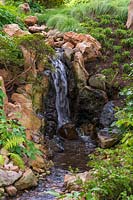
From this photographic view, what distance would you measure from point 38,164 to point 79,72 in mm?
3467

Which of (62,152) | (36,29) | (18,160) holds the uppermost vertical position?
(36,29)

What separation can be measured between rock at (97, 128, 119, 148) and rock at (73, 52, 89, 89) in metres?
1.60

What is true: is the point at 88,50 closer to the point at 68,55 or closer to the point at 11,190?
the point at 68,55

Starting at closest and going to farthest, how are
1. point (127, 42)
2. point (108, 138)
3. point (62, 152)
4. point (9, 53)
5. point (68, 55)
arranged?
1. point (9, 53)
2. point (62, 152)
3. point (108, 138)
4. point (68, 55)
5. point (127, 42)

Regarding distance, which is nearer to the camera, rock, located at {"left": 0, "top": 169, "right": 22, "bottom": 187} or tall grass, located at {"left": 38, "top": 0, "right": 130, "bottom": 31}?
rock, located at {"left": 0, "top": 169, "right": 22, "bottom": 187}

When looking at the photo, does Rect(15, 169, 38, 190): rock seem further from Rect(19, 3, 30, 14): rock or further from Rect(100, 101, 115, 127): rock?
Rect(19, 3, 30, 14): rock

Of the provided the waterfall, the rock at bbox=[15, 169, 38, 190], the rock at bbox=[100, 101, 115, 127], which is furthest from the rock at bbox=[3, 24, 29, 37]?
the rock at bbox=[15, 169, 38, 190]

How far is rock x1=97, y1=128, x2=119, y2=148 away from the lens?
22.7 feet

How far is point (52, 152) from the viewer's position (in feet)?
22.3

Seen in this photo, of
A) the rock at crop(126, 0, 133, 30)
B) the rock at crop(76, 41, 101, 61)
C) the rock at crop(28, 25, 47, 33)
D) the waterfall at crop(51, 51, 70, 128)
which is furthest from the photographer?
the rock at crop(126, 0, 133, 30)

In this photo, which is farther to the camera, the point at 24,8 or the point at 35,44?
the point at 24,8

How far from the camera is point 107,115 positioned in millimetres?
8117

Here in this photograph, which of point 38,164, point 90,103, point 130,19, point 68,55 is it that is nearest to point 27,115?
point 38,164

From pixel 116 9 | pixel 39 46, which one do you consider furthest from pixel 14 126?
pixel 116 9
